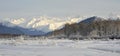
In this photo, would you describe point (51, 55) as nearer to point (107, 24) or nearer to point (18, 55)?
point (18, 55)

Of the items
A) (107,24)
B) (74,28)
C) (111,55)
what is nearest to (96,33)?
(107,24)

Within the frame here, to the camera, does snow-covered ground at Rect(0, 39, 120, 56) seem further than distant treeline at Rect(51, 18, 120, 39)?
No

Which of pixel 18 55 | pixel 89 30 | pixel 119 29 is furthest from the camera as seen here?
pixel 89 30

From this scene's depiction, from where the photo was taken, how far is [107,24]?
181m

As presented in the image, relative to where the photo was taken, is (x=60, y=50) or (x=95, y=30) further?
(x=95, y=30)

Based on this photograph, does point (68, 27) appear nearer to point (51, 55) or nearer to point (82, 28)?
point (82, 28)

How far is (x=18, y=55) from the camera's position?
2911cm

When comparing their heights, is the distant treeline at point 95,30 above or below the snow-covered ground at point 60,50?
above

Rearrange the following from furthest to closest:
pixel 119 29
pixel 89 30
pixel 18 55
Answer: pixel 89 30
pixel 119 29
pixel 18 55

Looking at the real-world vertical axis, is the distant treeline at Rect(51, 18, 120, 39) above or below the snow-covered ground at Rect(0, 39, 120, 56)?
above

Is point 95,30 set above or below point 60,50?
above

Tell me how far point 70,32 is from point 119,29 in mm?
30691

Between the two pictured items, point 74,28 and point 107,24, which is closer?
point 107,24

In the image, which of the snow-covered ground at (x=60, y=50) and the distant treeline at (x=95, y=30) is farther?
the distant treeline at (x=95, y=30)
